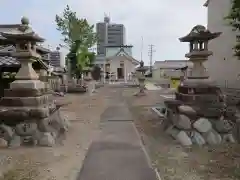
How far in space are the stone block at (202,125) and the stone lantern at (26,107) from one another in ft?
14.6

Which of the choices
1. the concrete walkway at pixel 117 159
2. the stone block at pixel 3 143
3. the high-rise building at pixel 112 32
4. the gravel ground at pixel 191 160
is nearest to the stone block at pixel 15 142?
the stone block at pixel 3 143

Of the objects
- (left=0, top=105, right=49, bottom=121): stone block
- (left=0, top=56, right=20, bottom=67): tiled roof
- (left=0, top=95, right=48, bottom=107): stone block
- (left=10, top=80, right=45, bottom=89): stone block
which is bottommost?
(left=0, top=105, right=49, bottom=121): stone block

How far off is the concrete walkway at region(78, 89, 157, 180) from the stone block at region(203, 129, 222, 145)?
2.14 meters

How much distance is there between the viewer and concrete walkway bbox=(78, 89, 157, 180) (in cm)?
560

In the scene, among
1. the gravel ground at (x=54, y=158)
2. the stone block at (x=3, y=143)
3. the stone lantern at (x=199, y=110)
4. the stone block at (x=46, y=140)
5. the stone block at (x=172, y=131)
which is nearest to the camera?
the gravel ground at (x=54, y=158)

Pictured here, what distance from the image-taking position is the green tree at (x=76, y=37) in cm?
3334

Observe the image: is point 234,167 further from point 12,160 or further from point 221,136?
point 12,160

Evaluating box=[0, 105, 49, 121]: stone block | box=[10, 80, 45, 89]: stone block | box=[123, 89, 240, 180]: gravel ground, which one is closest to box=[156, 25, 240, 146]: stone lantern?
box=[123, 89, 240, 180]: gravel ground

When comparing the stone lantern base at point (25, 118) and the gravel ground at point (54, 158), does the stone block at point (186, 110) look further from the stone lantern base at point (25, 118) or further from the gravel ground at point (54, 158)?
the stone lantern base at point (25, 118)

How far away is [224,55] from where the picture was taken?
25266mm

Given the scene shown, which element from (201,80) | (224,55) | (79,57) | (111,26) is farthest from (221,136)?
(111,26)

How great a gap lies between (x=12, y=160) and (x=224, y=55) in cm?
2265

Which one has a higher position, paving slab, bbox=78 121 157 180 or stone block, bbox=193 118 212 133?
stone block, bbox=193 118 212 133

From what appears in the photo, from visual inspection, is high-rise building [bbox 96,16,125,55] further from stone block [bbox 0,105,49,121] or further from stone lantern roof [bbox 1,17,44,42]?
stone block [bbox 0,105,49,121]
